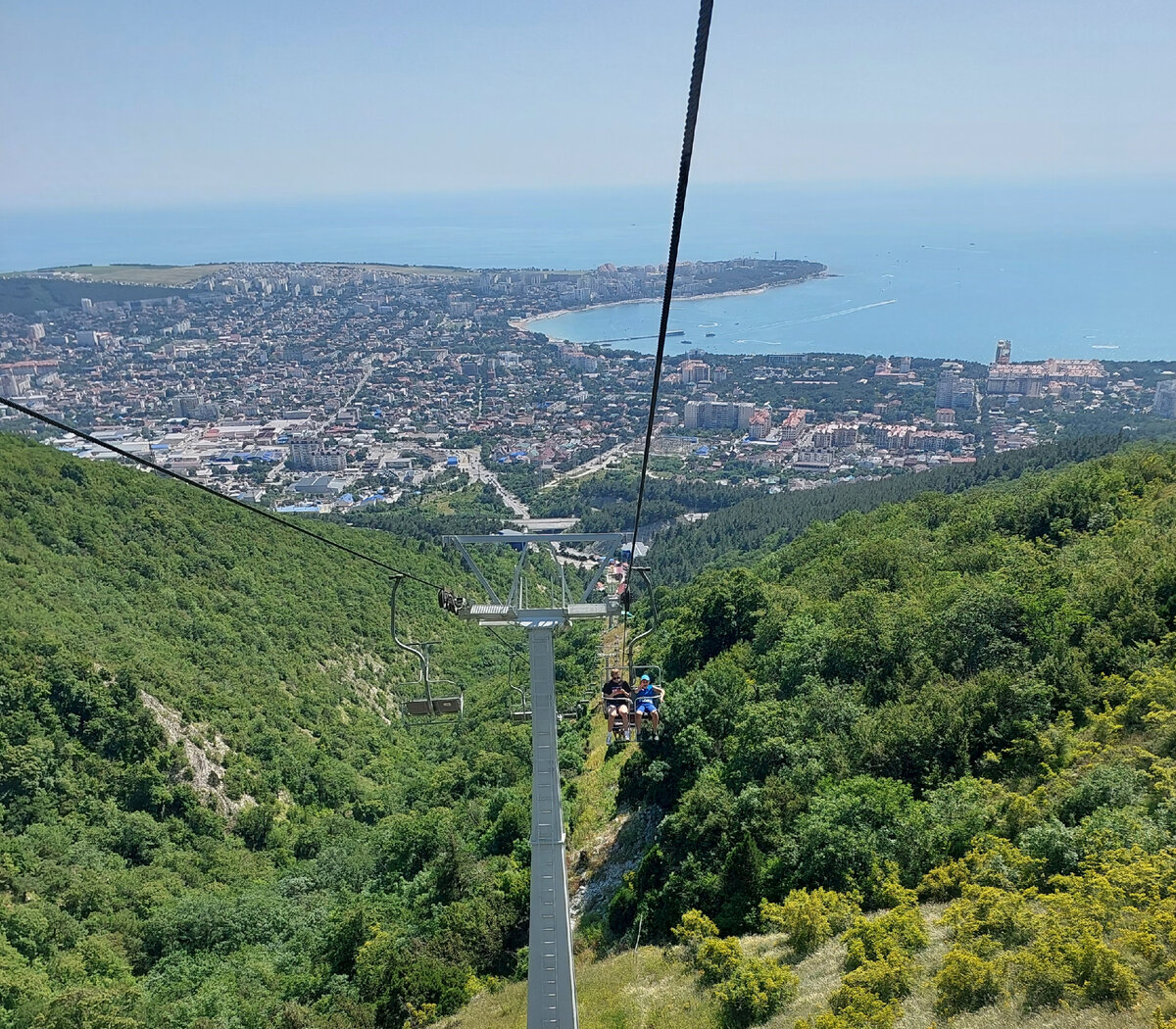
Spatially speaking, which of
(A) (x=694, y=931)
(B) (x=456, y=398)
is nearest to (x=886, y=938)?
(A) (x=694, y=931)

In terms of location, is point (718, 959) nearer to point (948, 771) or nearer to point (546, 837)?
point (546, 837)

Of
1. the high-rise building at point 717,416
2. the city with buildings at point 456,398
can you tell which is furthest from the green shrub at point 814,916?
the high-rise building at point 717,416

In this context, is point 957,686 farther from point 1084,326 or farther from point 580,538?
point 1084,326

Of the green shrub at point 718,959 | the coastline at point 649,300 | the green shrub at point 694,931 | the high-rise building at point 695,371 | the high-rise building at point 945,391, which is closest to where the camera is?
the green shrub at point 718,959

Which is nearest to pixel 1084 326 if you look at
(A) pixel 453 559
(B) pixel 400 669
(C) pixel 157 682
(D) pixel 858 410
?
(D) pixel 858 410

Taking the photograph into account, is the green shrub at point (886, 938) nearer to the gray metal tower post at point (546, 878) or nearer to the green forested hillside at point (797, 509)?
the gray metal tower post at point (546, 878)

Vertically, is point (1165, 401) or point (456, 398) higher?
point (1165, 401)
